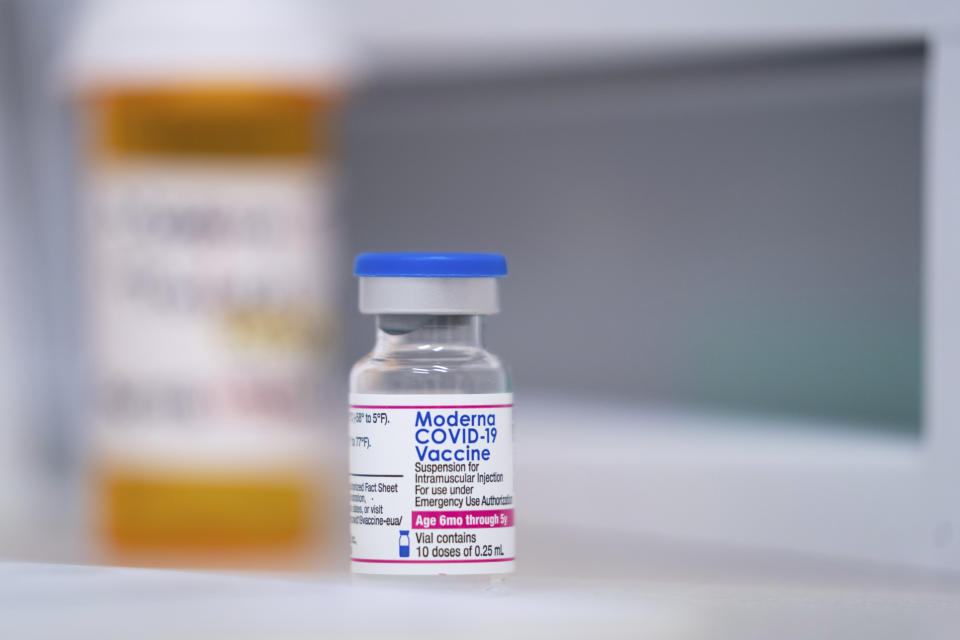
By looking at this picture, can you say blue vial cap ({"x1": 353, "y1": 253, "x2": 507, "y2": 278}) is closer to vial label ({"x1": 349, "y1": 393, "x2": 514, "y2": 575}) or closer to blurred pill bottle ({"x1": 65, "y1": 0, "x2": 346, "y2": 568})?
vial label ({"x1": 349, "y1": 393, "x2": 514, "y2": 575})

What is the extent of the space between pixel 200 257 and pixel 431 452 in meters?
0.23

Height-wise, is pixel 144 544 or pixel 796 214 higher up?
pixel 796 214

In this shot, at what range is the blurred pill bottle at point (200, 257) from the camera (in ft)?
1.99

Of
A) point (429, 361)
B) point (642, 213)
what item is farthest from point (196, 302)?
point (642, 213)

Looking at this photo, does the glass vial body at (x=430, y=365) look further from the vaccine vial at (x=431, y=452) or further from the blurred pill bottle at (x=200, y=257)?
the blurred pill bottle at (x=200, y=257)

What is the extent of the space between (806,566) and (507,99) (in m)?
0.40

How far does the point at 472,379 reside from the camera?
45 centimetres

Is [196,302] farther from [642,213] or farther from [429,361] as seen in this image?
[642,213]

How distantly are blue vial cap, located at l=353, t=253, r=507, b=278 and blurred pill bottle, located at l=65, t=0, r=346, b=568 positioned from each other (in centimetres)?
19

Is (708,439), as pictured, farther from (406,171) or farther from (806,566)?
(406,171)

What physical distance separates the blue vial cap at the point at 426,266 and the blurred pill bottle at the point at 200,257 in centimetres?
19

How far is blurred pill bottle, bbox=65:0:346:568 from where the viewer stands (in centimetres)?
61

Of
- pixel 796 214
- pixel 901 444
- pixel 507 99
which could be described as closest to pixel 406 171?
pixel 507 99

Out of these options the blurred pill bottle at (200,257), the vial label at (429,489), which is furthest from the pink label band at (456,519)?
the blurred pill bottle at (200,257)
